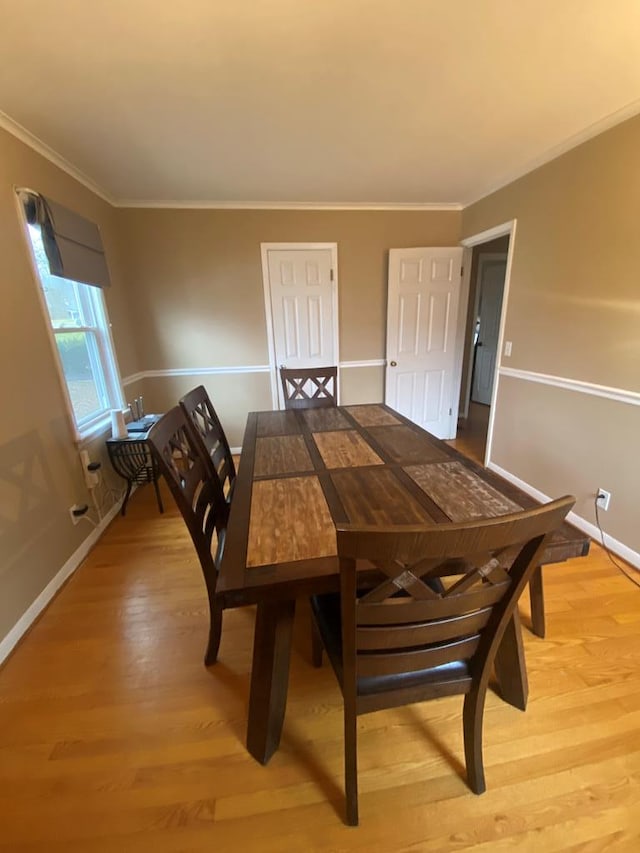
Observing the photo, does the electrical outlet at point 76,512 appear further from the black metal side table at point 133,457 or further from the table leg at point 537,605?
the table leg at point 537,605

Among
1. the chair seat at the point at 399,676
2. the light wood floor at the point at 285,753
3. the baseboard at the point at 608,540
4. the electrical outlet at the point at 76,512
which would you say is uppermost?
the chair seat at the point at 399,676

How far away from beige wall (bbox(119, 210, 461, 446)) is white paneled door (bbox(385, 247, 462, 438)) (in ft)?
0.54

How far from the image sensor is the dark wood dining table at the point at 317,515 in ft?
2.91

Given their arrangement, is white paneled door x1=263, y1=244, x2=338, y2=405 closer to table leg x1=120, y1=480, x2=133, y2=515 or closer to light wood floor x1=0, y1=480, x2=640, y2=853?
table leg x1=120, y1=480, x2=133, y2=515

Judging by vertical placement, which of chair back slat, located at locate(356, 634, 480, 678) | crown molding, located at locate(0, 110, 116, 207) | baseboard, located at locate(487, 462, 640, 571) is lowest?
baseboard, located at locate(487, 462, 640, 571)

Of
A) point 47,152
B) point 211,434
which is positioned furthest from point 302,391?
point 47,152

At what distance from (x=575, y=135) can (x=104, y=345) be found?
11.2 ft

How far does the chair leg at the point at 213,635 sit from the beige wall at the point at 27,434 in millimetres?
926

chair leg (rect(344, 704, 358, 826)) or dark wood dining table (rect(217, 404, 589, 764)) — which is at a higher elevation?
dark wood dining table (rect(217, 404, 589, 764))

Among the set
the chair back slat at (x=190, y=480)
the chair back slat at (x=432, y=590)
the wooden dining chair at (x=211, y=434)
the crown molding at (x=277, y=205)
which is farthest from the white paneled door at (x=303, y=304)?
the chair back slat at (x=432, y=590)

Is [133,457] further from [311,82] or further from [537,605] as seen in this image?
[537,605]

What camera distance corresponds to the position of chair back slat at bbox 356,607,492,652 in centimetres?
78

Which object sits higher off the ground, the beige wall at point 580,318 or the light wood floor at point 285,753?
the beige wall at point 580,318

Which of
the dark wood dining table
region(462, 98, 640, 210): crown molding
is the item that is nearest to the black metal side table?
the dark wood dining table
